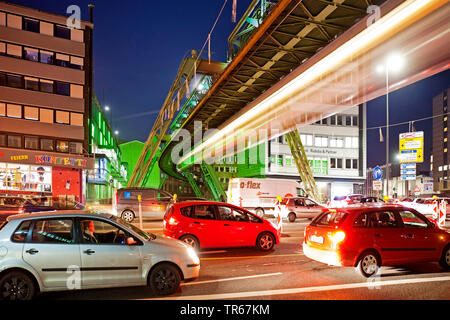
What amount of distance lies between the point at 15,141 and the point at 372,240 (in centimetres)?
3099

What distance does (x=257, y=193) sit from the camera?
79.9 ft

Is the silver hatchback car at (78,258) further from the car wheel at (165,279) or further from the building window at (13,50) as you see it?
the building window at (13,50)

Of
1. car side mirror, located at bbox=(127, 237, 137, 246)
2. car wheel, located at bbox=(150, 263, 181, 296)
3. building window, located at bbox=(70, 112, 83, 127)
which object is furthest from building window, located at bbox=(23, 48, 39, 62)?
car wheel, located at bbox=(150, 263, 181, 296)

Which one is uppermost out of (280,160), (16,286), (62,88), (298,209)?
(62,88)

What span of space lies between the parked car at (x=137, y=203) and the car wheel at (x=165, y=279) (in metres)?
13.9

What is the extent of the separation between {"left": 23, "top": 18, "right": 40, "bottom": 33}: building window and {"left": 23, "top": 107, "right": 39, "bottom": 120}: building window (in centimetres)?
705

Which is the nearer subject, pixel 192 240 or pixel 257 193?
pixel 192 240

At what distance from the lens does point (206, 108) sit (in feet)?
86.0

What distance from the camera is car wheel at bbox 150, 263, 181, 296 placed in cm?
592

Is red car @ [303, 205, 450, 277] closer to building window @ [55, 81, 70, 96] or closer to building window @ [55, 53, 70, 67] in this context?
building window @ [55, 81, 70, 96]

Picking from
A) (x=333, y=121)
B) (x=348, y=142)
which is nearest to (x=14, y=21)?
(x=333, y=121)

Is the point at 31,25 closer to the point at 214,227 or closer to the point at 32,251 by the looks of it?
the point at 214,227
